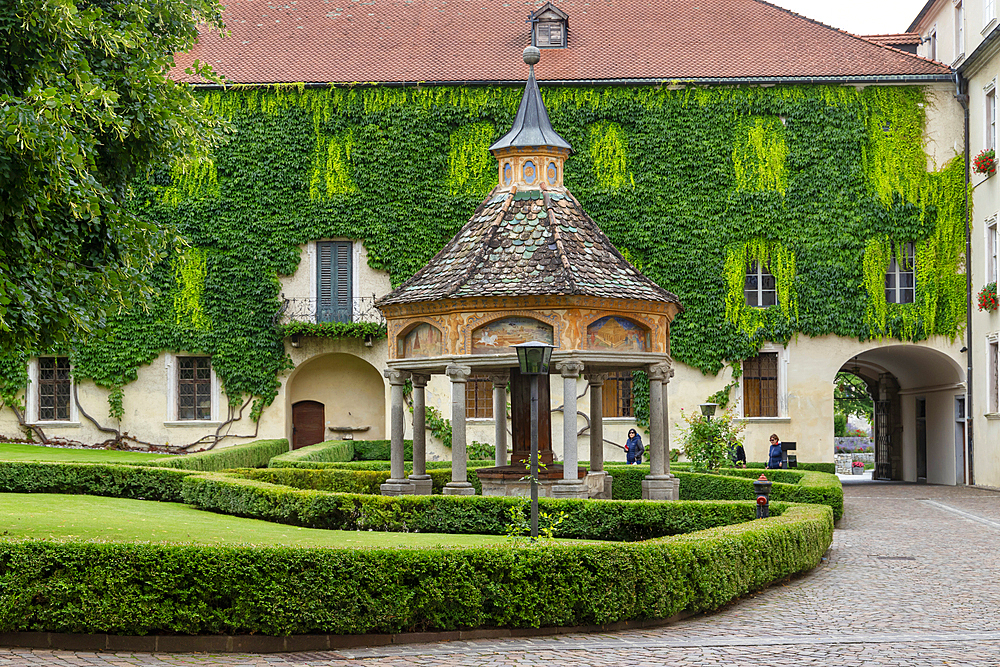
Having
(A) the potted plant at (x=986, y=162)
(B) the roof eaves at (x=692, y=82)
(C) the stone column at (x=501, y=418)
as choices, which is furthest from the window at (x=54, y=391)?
(A) the potted plant at (x=986, y=162)

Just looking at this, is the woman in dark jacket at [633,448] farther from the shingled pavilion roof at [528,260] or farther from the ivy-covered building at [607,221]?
the shingled pavilion roof at [528,260]

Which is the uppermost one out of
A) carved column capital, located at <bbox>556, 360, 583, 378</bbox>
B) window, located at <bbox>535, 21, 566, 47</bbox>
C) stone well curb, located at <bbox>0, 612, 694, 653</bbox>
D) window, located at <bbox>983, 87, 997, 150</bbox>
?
window, located at <bbox>535, 21, 566, 47</bbox>

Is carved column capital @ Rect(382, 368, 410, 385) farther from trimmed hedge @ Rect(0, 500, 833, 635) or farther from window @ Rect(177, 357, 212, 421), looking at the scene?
window @ Rect(177, 357, 212, 421)

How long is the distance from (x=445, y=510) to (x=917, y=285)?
19.8m

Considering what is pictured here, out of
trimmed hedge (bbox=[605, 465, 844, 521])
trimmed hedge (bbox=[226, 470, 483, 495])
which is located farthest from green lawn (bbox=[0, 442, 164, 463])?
trimmed hedge (bbox=[605, 465, 844, 521])

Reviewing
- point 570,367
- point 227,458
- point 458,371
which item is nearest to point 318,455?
point 227,458

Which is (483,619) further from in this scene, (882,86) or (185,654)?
(882,86)

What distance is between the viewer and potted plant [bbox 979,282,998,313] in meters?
28.8

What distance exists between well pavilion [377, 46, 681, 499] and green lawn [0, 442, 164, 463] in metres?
11.4

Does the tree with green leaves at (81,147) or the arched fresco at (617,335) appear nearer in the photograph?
the tree with green leaves at (81,147)

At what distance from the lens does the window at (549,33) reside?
33844 mm

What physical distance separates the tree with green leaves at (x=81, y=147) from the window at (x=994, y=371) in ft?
73.6

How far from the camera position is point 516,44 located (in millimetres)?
33938

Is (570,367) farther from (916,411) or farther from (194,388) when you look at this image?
(916,411)
